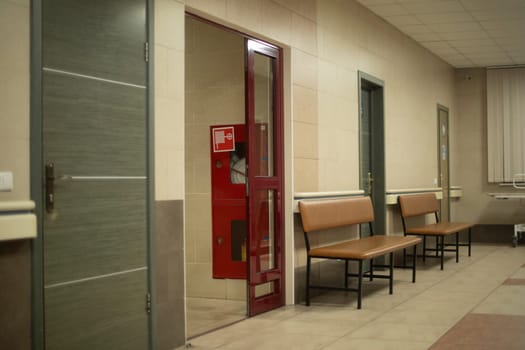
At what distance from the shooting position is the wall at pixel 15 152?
2.99m

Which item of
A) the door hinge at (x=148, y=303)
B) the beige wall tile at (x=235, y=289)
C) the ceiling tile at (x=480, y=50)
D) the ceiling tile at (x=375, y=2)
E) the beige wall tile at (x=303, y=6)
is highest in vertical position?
the ceiling tile at (x=480, y=50)

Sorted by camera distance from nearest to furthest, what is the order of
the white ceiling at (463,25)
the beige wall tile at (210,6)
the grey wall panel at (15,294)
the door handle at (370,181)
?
the grey wall panel at (15,294) → the beige wall tile at (210,6) → the white ceiling at (463,25) → the door handle at (370,181)

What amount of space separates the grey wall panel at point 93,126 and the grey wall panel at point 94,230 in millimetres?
100

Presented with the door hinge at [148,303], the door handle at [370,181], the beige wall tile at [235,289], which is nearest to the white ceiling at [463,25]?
the door handle at [370,181]

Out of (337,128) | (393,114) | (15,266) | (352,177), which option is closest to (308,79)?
(337,128)

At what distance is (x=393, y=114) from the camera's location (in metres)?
8.25

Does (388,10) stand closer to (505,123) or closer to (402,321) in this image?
(402,321)

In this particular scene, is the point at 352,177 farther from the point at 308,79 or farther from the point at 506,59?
the point at 506,59

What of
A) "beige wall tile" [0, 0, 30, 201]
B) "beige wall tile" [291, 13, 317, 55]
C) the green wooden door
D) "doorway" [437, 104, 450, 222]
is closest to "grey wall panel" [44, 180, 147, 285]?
the green wooden door

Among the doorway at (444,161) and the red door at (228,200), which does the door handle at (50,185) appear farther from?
the doorway at (444,161)

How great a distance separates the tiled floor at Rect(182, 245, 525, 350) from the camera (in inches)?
169

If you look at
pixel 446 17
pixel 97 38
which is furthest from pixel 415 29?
pixel 97 38

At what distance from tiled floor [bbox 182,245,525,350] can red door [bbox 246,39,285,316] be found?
26 centimetres

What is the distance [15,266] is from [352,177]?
4.53 meters
